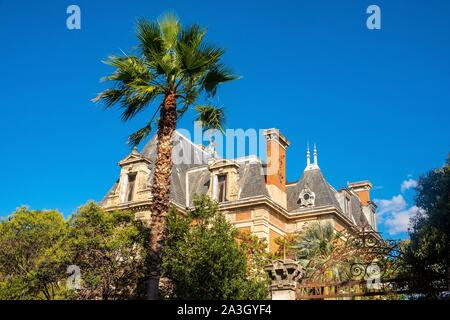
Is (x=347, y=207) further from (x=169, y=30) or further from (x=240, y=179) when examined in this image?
(x=169, y=30)

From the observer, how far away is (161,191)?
1143cm

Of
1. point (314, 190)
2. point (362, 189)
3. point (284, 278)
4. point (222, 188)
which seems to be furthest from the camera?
point (362, 189)

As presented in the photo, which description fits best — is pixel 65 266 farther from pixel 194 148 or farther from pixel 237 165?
pixel 194 148

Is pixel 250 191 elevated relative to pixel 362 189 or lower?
lower

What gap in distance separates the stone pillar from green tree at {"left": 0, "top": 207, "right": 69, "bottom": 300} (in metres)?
9.35

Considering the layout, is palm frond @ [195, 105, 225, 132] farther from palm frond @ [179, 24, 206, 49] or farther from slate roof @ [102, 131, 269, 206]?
slate roof @ [102, 131, 269, 206]

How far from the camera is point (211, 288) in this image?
15.5 m

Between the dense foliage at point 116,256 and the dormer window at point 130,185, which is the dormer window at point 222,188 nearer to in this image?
the dormer window at point 130,185

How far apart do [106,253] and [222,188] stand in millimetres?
10696

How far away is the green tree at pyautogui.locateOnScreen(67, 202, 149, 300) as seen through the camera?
17500 millimetres

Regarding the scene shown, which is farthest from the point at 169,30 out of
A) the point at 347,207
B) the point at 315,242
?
the point at 347,207

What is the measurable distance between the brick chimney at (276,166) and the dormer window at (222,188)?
2.37 m

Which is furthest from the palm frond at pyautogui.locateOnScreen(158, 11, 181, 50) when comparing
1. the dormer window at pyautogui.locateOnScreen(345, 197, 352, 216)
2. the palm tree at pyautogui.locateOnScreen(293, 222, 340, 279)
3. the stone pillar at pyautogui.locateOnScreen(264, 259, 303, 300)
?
the dormer window at pyautogui.locateOnScreen(345, 197, 352, 216)

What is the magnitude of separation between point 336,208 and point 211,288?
1433 cm
